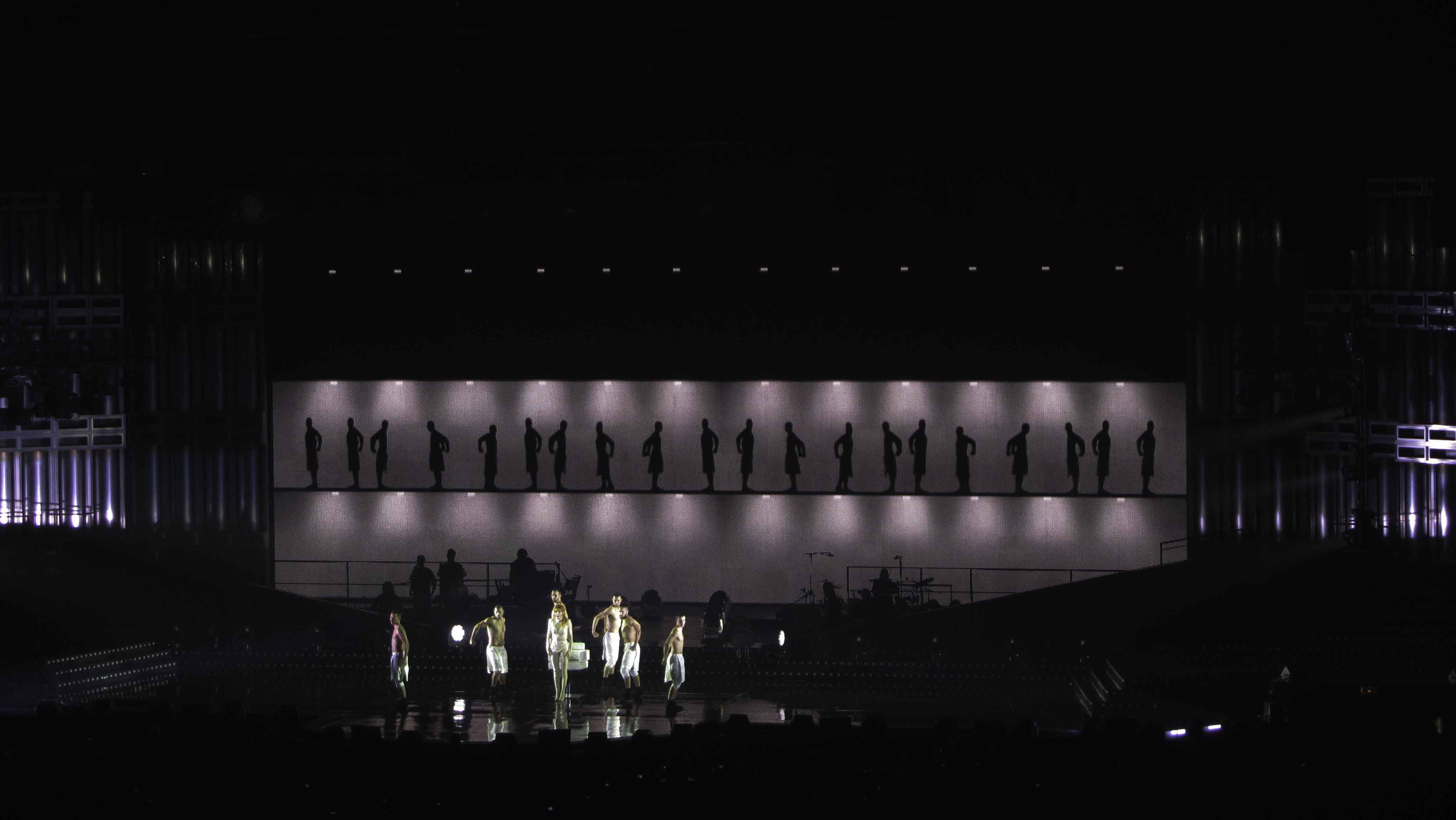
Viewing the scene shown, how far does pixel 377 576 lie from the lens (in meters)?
26.2

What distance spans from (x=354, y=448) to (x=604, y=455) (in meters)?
4.01

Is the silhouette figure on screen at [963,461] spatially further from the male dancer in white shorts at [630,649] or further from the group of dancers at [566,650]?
the male dancer in white shorts at [630,649]

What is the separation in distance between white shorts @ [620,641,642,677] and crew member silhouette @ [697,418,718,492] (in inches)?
248

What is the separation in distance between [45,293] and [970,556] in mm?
14634

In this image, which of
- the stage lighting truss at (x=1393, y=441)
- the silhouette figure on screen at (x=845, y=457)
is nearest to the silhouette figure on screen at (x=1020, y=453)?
the silhouette figure on screen at (x=845, y=457)

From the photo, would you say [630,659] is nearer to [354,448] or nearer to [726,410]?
[726,410]

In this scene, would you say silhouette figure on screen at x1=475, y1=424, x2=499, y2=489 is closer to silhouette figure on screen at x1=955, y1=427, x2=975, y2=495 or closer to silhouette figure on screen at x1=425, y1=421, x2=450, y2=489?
silhouette figure on screen at x1=425, y1=421, x2=450, y2=489

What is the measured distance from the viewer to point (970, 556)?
82.2ft

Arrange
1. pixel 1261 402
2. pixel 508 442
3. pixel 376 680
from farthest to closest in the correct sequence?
pixel 508 442 → pixel 1261 402 → pixel 376 680

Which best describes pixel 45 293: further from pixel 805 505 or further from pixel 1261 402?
pixel 1261 402

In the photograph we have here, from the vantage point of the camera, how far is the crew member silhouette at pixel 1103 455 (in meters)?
24.2

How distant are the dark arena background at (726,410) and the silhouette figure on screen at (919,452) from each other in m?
0.35

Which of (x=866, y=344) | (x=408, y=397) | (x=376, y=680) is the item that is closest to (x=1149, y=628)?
(x=866, y=344)

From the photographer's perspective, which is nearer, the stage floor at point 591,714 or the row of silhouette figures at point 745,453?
the stage floor at point 591,714
